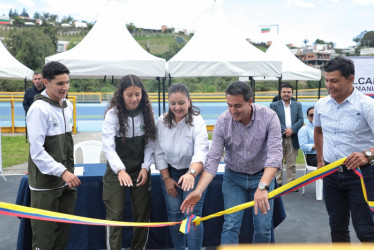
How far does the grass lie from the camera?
28.6 ft

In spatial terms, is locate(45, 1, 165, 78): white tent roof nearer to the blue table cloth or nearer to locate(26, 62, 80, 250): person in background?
the blue table cloth

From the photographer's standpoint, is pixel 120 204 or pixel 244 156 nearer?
pixel 244 156

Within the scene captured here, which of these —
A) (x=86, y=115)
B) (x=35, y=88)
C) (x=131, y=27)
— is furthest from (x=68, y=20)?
(x=35, y=88)

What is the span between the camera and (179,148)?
294cm

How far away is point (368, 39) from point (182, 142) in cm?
12683

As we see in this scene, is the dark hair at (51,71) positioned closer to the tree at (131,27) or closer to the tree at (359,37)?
the tree at (131,27)

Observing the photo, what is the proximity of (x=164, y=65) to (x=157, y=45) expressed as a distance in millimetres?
73466

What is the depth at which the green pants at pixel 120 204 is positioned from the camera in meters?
2.97

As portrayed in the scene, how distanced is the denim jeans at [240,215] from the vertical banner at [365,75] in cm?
296

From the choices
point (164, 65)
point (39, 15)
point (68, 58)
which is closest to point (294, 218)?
point (164, 65)

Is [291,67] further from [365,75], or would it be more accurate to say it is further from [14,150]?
[14,150]

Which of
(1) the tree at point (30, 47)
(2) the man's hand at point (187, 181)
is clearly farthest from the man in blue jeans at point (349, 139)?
(1) the tree at point (30, 47)

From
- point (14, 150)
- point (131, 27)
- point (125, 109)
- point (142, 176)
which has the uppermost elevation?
point (131, 27)

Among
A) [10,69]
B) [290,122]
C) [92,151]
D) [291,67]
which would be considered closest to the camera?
[92,151]
